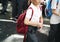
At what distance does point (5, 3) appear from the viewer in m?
13.4

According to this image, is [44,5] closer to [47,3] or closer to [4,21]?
[47,3]

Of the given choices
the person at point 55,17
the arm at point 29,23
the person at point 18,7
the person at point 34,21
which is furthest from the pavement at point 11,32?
the arm at point 29,23

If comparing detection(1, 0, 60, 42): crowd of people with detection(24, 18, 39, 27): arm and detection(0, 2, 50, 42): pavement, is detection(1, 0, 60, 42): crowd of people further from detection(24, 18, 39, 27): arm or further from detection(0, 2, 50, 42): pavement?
detection(0, 2, 50, 42): pavement

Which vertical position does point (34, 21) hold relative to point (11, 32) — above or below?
above

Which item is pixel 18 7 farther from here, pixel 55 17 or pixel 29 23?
pixel 29 23

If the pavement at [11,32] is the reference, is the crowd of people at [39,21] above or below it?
above

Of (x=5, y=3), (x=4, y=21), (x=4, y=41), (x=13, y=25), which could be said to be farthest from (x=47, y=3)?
(x=5, y=3)

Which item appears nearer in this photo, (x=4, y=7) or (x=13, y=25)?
(x=13, y=25)

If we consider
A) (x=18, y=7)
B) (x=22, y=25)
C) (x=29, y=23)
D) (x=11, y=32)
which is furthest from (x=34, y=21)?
→ (x=18, y=7)

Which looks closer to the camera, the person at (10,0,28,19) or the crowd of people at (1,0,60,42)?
the crowd of people at (1,0,60,42)

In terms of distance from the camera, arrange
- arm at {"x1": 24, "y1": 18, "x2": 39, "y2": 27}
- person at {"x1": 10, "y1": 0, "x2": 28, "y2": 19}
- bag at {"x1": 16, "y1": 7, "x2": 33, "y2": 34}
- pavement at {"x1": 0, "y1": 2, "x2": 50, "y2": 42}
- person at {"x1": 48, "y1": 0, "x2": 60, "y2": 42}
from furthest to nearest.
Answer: person at {"x1": 10, "y1": 0, "x2": 28, "y2": 19} < pavement at {"x1": 0, "y1": 2, "x2": 50, "y2": 42} < person at {"x1": 48, "y1": 0, "x2": 60, "y2": 42} < bag at {"x1": 16, "y1": 7, "x2": 33, "y2": 34} < arm at {"x1": 24, "y1": 18, "x2": 39, "y2": 27}

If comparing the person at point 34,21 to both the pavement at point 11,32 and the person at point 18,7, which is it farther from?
the person at point 18,7

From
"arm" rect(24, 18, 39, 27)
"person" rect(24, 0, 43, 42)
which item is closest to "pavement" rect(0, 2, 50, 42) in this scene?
"person" rect(24, 0, 43, 42)

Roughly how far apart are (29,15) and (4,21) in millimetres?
5579
